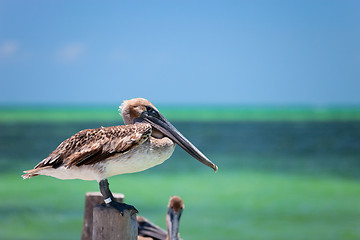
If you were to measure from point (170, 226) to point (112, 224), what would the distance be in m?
1.63

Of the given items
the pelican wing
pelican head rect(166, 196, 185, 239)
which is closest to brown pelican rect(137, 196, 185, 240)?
pelican head rect(166, 196, 185, 239)

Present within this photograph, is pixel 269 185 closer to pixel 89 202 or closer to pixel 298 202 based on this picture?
pixel 298 202

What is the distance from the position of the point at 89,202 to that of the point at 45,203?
25.9 feet

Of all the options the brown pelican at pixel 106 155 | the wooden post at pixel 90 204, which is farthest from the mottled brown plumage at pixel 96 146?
the wooden post at pixel 90 204

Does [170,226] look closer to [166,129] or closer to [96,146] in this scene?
[166,129]

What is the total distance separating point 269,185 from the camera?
616 inches

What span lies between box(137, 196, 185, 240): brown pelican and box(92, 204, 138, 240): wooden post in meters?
1.50

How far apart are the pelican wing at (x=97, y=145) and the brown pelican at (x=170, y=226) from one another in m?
1.73

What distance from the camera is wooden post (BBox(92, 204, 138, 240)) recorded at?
3486 millimetres

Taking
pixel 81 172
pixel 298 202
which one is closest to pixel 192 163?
pixel 298 202

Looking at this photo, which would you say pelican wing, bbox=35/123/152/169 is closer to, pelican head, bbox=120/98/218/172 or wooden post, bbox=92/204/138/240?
pelican head, bbox=120/98/218/172

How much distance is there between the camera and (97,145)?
11.3ft

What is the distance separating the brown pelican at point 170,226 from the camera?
197 inches

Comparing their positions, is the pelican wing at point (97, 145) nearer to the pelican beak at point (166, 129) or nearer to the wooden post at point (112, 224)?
the pelican beak at point (166, 129)
